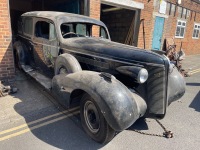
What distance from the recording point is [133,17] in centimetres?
980

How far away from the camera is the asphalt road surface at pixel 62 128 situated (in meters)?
2.93

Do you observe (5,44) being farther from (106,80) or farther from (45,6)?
(45,6)

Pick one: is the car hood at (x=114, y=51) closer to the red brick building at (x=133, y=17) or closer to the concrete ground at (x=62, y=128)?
the concrete ground at (x=62, y=128)

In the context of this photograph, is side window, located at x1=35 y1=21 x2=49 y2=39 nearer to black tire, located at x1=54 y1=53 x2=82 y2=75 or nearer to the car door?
the car door

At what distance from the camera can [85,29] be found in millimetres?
4969

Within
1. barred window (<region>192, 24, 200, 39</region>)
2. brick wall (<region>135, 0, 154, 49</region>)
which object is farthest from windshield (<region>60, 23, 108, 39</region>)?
barred window (<region>192, 24, 200, 39</region>)

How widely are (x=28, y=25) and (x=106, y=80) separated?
3887mm

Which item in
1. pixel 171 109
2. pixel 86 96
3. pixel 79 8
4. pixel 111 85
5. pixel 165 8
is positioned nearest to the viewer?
pixel 111 85

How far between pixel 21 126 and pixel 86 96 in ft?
4.51

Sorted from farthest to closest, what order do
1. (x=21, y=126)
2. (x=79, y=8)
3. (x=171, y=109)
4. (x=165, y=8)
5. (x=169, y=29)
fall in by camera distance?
(x=169, y=29)
(x=165, y=8)
(x=79, y=8)
(x=171, y=109)
(x=21, y=126)

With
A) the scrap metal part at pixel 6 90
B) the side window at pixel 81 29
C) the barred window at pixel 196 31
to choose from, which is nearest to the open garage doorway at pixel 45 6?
the side window at pixel 81 29

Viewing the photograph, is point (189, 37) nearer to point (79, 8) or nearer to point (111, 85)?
point (79, 8)

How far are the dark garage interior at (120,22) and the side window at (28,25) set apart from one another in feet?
19.4

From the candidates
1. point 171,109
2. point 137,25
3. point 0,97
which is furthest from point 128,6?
point 0,97
